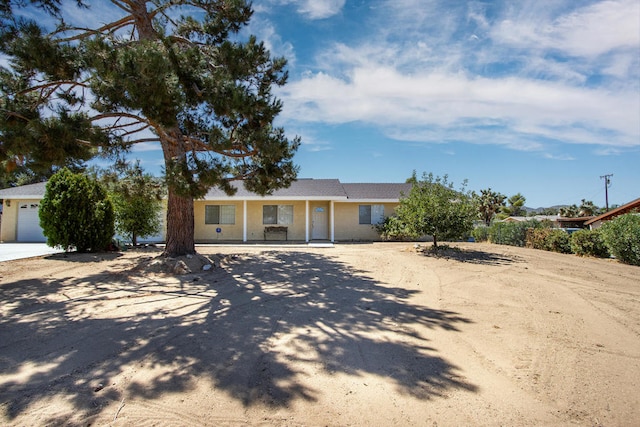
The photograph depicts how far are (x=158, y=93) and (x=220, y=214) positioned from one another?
40.0 ft

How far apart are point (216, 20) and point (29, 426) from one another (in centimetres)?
909

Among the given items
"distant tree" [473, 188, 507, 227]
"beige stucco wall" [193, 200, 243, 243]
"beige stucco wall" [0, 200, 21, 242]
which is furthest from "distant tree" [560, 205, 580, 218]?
"beige stucco wall" [0, 200, 21, 242]

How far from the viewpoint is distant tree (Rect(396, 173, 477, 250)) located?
11.1m

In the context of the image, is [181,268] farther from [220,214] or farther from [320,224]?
[320,224]

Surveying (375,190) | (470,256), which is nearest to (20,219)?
(375,190)

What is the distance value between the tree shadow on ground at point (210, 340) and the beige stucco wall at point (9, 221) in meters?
14.4

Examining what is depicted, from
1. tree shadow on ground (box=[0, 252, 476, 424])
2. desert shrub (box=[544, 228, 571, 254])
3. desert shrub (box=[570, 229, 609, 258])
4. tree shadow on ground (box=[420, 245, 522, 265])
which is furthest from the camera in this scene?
desert shrub (box=[544, 228, 571, 254])

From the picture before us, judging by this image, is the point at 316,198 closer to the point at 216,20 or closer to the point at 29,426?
the point at 216,20

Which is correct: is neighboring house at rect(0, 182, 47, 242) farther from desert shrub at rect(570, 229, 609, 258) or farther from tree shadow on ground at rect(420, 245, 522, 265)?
desert shrub at rect(570, 229, 609, 258)

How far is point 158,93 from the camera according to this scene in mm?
5738

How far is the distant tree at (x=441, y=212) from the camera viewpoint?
1111 cm

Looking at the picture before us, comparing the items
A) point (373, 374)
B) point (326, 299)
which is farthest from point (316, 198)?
point (373, 374)

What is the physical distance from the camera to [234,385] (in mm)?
2885

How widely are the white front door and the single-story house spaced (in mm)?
62
